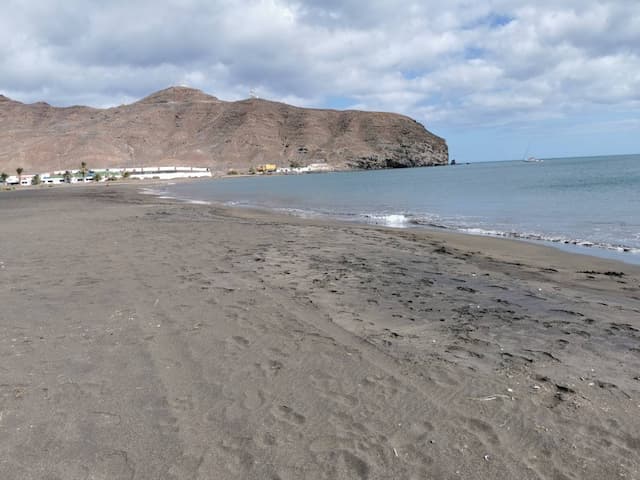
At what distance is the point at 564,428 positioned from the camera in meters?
3.44

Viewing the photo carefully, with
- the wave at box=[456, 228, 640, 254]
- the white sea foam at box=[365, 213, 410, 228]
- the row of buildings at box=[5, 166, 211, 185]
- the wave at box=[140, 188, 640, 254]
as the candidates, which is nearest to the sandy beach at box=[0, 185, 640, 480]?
the wave at box=[456, 228, 640, 254]

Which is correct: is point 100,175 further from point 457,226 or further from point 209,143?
point 457,226

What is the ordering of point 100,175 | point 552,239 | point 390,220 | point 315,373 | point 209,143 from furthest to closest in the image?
point 209,143 → point 100,175 → point 390,220 → point 552,239 → point 315,373

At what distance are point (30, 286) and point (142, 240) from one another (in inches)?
209

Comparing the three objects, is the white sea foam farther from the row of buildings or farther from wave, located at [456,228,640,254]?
the row of buildings

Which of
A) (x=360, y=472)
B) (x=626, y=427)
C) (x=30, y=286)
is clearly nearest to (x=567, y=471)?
(x=626, y=427)

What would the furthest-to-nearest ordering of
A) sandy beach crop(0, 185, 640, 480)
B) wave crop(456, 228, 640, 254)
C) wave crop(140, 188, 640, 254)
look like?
wave crop(140, 188, 640, 254), wave crop(456, 228, 640, 254), sandy beach crop(0, 185, 640, 480)

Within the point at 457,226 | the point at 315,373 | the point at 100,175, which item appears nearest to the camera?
the point at 315,373

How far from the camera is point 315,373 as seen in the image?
4.40 m

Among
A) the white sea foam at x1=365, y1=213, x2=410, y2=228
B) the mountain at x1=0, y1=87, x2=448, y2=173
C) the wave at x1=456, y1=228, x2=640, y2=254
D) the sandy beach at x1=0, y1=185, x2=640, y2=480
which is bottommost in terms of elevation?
the white sea foam at x1=365, y1=213, x2=410, y2=228

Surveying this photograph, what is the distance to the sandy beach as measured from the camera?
309cm

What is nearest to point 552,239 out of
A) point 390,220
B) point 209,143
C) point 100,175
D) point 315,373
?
point 390,220

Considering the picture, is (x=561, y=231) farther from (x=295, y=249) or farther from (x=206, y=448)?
(x=206, y=448)

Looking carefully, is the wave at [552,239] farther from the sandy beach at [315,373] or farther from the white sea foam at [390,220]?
the sandy beach at [315,373]
